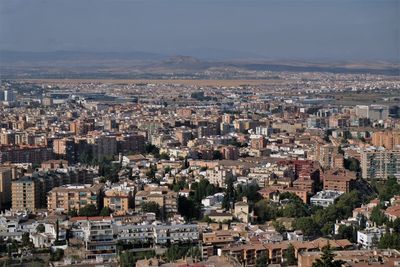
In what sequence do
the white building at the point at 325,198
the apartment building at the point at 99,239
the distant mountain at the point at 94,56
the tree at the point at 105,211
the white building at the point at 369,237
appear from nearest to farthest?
the apartment building at the point at 99,239
the white building at the point at 369,237
the tree at the point at 105,211
the white building at the point at 325,198
the distant mountain at the point at 94,56

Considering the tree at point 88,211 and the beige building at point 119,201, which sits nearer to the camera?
the tree at point 88,211

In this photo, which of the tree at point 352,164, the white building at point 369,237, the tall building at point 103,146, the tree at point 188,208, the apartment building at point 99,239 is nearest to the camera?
the apartment building at point 99,239

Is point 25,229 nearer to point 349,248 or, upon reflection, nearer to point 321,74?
point 349,248

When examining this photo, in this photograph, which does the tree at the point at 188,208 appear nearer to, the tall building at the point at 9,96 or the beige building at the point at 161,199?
the beige building at the point at 161,199

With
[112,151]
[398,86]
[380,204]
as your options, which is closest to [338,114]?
[398,86]

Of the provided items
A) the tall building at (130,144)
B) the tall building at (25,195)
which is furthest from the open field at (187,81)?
the tall building at (25,195)

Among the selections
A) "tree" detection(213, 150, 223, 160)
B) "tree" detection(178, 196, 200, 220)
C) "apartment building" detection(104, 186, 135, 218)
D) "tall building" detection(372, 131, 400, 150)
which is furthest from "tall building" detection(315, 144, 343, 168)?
"apartment building" detection(104, 186, 135, 218)

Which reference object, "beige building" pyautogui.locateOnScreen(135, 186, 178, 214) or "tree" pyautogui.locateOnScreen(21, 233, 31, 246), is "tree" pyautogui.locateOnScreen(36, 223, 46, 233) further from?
"beige building" pyautogui.locateOnScreen(135, 186, 178, 214)

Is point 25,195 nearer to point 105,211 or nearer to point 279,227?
point 105,211
